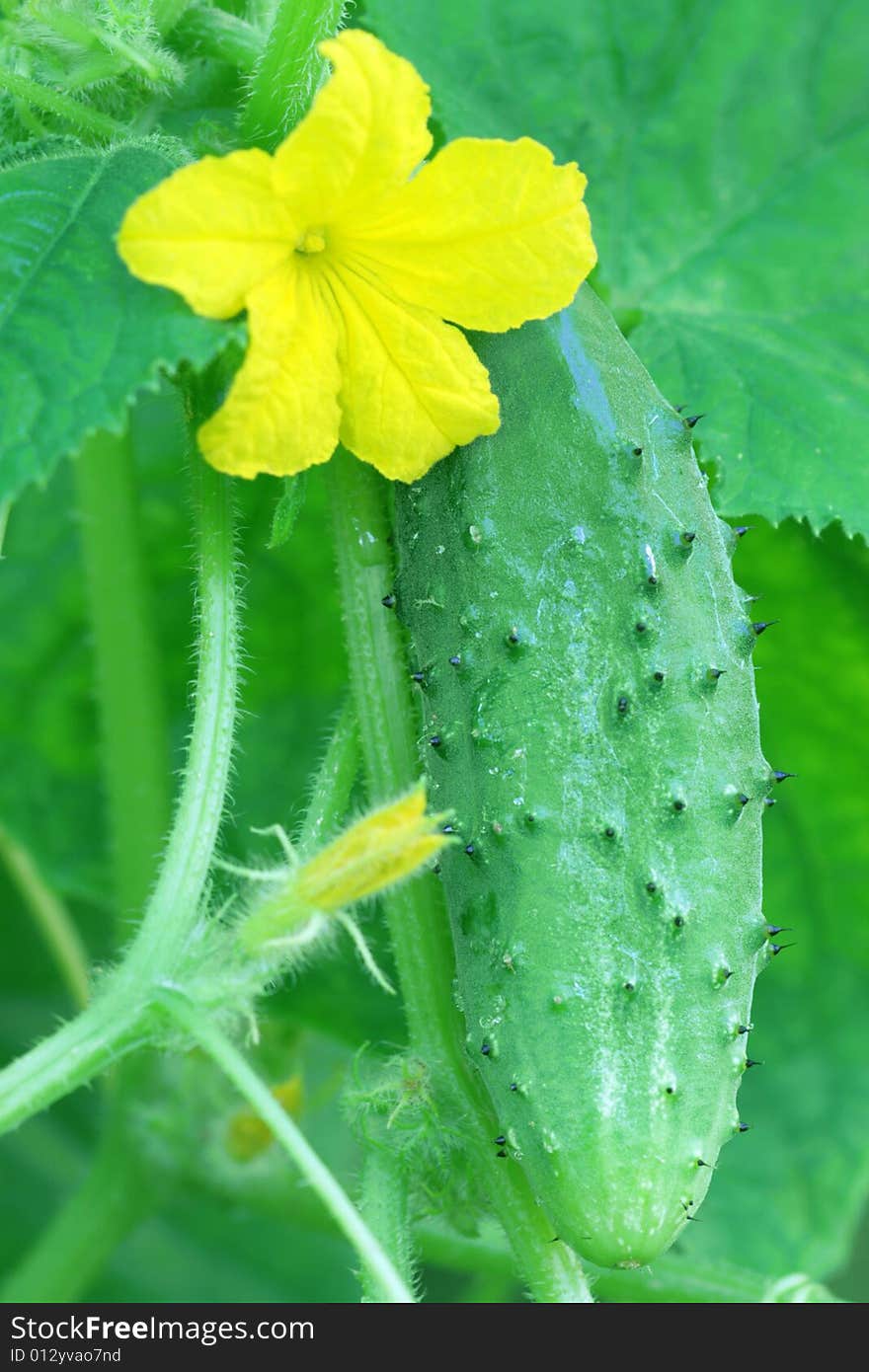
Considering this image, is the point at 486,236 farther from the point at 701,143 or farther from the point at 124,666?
the point at 124,666

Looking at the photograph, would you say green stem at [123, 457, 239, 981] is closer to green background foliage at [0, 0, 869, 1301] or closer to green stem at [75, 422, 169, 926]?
green background foliage at [0, 0, 869, 1301]

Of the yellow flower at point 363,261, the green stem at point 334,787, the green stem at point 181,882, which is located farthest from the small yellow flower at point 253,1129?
the yellow flower at point 363,261

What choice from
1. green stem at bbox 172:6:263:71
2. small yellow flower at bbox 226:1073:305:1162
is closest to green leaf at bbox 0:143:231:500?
green stem at bbox 172:6:263:71

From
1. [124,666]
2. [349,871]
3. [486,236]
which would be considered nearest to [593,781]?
[349,871]

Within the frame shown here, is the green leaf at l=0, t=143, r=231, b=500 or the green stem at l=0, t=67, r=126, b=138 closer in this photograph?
the green leaf at l=0, t=143, r=231, b=500
